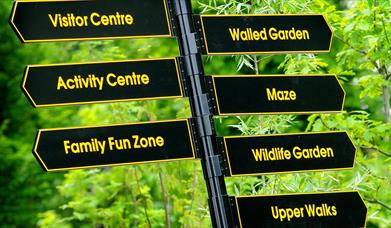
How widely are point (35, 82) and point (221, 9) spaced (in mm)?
2347

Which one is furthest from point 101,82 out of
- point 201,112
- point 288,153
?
point 288,153

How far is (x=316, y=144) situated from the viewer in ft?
18.1

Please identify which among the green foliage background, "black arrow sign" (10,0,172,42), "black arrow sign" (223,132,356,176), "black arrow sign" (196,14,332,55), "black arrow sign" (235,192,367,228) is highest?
"black arrow sign" (10,0,172,42)

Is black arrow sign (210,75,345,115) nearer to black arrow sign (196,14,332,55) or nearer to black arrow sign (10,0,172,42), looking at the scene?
black arrow sign (196,14,332,55)

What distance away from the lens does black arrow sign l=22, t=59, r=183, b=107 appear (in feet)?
16.3

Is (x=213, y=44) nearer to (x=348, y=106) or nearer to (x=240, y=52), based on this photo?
(x=240, y=52)

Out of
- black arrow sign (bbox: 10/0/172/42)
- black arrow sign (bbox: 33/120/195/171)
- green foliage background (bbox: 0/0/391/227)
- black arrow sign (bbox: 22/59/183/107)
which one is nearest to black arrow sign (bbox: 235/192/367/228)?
black arrow sign (bbox: 33/120/195/171)

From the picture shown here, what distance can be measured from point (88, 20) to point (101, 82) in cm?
37

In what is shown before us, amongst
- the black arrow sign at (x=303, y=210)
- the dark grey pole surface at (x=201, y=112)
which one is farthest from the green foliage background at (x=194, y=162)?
the dark grey pole surface at (x=201, y=112)

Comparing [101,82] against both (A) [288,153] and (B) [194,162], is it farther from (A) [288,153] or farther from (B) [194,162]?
(B) [194,162]

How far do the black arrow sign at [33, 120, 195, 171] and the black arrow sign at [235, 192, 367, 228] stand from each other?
50cm

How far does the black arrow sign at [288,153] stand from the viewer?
527 cm

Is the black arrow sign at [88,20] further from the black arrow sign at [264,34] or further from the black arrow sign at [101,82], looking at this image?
the black arrow sign at [264,34]

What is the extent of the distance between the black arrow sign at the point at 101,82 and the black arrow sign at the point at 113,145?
0.17m
